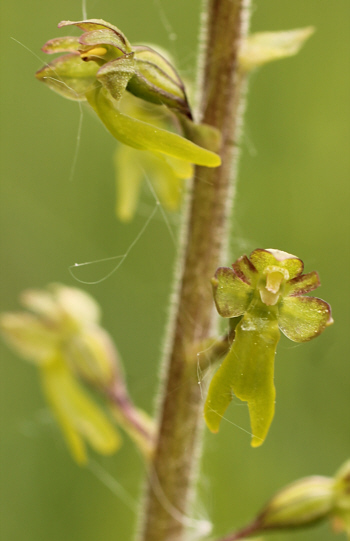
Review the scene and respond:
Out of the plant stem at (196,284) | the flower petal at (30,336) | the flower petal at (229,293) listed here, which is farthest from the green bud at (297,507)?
the flower petal at (30,336)

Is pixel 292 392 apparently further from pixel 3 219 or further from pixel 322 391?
pixel 3 219

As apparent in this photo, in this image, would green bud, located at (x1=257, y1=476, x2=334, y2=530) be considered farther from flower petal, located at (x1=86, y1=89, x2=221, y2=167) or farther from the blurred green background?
the blurred green background

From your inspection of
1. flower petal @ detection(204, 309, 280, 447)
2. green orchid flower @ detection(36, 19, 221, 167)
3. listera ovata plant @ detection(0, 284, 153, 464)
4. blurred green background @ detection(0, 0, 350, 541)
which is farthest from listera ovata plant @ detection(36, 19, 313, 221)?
blurred green background @ detection(0, 0, 350, 541)

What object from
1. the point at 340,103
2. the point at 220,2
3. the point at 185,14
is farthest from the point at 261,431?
the point at 185,14

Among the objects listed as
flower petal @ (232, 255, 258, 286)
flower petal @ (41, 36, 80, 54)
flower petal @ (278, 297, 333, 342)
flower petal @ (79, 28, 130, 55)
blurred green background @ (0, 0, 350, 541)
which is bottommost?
blurred green background @ (0, 0, 350, 541)

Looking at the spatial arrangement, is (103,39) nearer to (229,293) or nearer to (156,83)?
(156,83)

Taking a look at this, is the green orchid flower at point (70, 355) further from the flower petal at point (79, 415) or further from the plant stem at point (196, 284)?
the plant stem at point (196, 284)

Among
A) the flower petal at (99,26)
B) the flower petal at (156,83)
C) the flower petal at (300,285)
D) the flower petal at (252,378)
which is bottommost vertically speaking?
the flower petal at (252,378)
